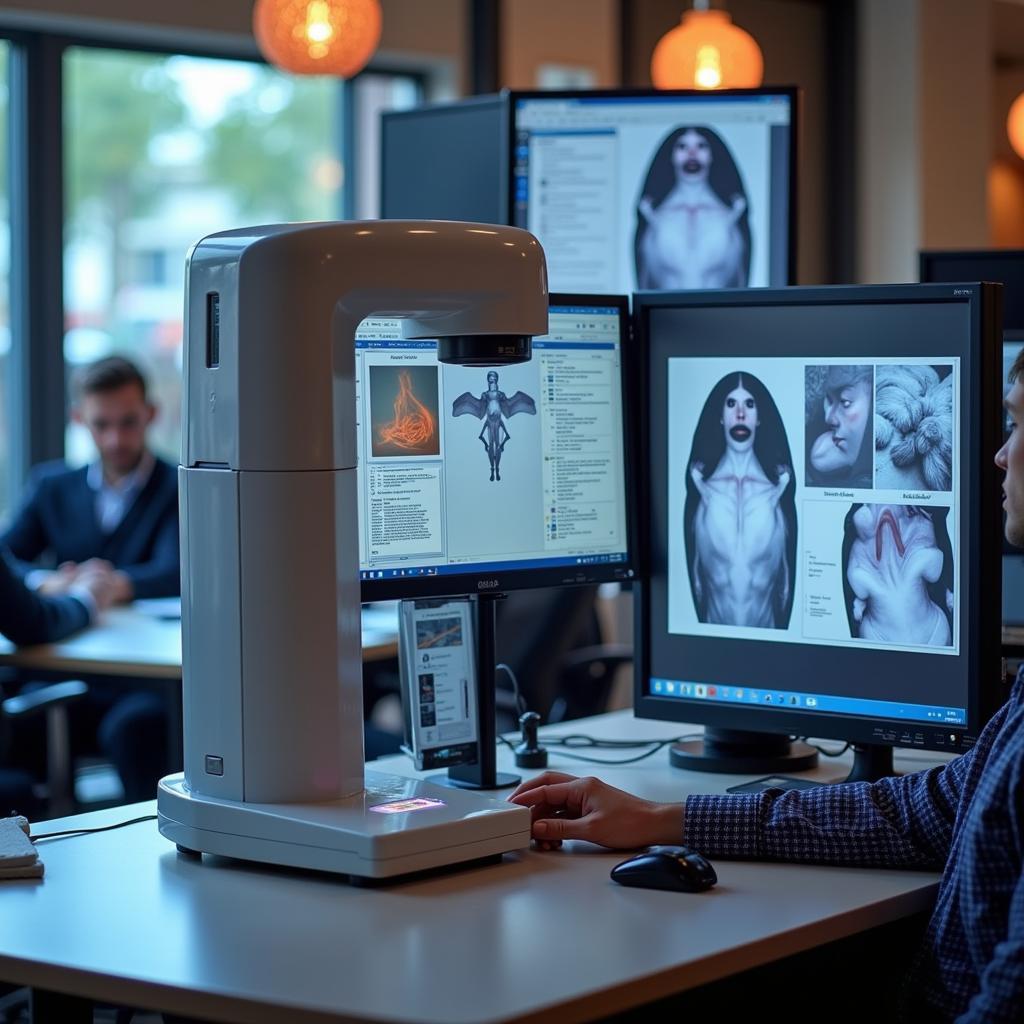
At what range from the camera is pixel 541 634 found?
3932mm

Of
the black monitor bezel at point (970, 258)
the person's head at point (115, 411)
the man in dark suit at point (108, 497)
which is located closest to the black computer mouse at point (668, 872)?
the black monitor bezel at point (970, 258)

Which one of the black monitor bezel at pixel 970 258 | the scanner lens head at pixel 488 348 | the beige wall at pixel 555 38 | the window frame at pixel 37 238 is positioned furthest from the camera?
the beige wall at pixel 555 38

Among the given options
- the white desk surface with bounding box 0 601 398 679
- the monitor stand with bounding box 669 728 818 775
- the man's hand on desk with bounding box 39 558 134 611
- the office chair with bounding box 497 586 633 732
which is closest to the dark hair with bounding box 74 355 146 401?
the man's hand on desk with bounding box 39 558 134 611

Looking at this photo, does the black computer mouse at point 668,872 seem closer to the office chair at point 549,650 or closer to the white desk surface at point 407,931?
the white desk surface at point 407,931

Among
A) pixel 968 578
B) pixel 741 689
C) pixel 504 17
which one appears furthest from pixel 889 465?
pixel 504 17

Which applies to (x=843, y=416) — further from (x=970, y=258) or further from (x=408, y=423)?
(x=970, y=258)

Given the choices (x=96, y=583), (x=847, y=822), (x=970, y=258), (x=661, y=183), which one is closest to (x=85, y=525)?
(x=96, y=583)

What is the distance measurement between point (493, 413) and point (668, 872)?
0.60m

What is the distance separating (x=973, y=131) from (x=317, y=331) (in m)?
5.38

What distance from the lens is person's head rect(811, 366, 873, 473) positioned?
1.77 m

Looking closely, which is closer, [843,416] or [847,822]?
[847,822]

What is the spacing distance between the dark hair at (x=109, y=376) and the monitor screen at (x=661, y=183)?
6.40 ft

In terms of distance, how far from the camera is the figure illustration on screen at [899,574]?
173 cm

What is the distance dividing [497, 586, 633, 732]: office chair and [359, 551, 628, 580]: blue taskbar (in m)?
1.94
